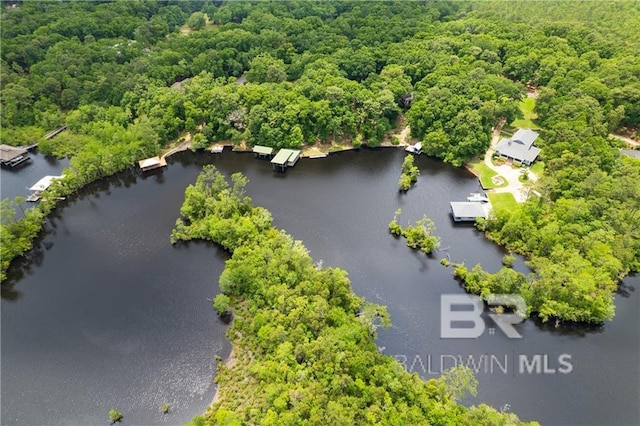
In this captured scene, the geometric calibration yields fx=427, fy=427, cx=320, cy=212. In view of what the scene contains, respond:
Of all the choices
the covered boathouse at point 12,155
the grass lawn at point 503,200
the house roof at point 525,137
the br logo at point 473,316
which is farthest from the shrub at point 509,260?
the covered boathouse at point 12,155

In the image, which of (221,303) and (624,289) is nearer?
(221,303)

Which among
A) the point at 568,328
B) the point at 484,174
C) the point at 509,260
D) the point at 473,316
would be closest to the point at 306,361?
the point at 473,316

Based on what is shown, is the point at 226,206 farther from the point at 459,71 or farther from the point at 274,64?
the point at 459,71

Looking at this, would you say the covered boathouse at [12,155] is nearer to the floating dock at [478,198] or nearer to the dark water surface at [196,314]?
the dark water surface at [196,314]

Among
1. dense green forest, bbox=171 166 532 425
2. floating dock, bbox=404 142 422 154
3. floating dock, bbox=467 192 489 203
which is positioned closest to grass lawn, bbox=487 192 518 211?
floating dock, bbox=467 192 489 203

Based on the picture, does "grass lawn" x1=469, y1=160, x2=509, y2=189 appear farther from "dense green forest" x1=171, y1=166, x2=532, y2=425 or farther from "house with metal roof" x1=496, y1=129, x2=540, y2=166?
"dense green forest" x1=171, y1=166, x2=532, y2=425

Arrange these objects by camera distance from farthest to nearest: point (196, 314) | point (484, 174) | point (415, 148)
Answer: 1. point (415, 148)
2. point (484, 174)
3. point (196, 314)

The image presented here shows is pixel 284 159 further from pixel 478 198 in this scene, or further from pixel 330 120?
pixel 478 198
